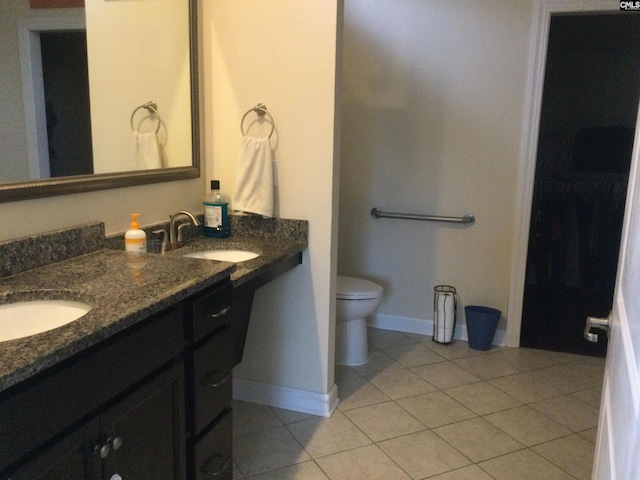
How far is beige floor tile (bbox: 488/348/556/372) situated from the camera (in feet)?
9.89

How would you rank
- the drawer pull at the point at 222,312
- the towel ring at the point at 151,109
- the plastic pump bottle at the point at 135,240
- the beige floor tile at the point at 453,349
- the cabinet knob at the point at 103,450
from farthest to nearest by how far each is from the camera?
the beige floor tile at the point at 453,349 < the towel ring at the point at 151,109 < the plastic pump bottle at the point at 135,240 < the drawer pull at the point at 222,312 < the cabinet knob at the point at 103,450

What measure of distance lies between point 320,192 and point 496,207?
1.38 metres

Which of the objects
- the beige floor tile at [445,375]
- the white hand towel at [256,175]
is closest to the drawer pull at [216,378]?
the white hand towel at [256,175]

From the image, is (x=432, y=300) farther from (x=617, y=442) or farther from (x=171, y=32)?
(x=617, y=442)

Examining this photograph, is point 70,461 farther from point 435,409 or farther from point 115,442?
point 435,409

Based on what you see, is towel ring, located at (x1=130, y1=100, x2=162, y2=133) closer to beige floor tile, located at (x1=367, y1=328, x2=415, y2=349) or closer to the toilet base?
the toilet base

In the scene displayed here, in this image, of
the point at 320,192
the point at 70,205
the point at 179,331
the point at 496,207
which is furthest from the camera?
the point at 496,207

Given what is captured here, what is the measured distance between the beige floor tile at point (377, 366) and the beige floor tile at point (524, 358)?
0.62 meters

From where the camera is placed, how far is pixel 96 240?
169 centimetres

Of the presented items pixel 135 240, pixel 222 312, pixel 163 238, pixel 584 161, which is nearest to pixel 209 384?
pixel 222 312

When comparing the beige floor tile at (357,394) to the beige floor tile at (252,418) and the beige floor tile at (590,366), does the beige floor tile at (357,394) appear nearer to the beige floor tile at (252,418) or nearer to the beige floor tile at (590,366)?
the beige floor tile at (252,418)

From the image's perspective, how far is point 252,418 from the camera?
2.37 m

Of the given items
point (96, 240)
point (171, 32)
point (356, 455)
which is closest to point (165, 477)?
point (96, 240)

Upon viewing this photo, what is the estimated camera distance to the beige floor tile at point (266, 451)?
6.68 ft
